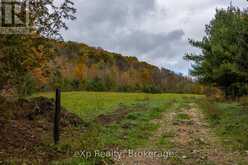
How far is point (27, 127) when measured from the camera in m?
16.2

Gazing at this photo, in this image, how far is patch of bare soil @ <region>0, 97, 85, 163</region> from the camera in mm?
11609

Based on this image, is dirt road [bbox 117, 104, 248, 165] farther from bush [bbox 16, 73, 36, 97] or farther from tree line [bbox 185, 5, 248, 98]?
tree line [bbox 185, 5, 248, 98]

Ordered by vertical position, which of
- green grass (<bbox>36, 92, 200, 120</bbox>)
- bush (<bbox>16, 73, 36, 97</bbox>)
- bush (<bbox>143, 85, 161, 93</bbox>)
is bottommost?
green grass (<bbox>36, 92, 200, 120</bbox>)

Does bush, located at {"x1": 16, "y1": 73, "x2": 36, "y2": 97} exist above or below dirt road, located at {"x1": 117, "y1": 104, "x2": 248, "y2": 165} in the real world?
above

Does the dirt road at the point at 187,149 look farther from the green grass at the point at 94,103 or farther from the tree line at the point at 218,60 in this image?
the tree line at the point at 218,60

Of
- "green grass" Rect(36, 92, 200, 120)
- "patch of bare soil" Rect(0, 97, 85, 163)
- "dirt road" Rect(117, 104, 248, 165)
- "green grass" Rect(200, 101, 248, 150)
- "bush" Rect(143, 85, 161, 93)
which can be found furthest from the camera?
"bush" Rect(143, 85, 161, 93)

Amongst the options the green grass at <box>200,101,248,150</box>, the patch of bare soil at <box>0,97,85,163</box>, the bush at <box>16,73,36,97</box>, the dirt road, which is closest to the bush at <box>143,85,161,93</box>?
the green grass at <box>200,101,248,150</box>

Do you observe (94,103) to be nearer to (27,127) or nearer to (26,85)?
(27,127)

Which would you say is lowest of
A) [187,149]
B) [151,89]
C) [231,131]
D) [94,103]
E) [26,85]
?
[187,149]

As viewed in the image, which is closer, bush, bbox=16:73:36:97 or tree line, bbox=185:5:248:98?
bush, bbox=16:73:36:97

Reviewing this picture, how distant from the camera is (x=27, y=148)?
40.9 feet

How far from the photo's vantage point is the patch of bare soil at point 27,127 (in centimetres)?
1161

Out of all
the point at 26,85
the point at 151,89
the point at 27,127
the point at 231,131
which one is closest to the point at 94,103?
the point at 27,127

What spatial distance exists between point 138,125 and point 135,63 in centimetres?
10532
